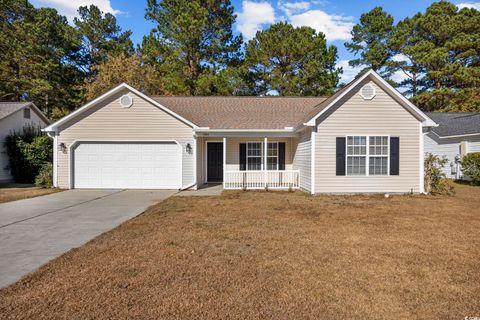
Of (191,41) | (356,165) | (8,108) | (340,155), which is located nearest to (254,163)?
(340,155)

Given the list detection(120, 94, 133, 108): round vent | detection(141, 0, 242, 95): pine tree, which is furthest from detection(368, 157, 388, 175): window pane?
detection(141, 0, 242, 95): pine tree

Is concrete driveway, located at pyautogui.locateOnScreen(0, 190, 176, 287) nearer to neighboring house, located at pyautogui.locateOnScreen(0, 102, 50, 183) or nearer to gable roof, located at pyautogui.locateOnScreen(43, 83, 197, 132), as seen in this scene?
gable roof, located at pyautogui.locateOnScreen(43, 83, 197, 132)

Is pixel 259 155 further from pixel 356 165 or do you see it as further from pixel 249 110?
pixel 356 165

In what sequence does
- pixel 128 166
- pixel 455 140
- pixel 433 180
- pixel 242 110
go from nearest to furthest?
pixel 433 180
pixel 128 166
pixel 242 110
pixel 455 140

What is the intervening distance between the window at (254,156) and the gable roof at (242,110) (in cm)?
117

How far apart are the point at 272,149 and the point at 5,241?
11287mm

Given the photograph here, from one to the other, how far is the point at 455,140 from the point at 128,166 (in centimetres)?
1851

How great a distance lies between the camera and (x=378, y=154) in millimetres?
12172

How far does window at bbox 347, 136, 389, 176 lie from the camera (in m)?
12.1

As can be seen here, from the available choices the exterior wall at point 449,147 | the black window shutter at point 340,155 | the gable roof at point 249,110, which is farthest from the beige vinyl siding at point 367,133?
the exterior wall at point 449,147

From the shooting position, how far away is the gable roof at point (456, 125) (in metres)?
17.3

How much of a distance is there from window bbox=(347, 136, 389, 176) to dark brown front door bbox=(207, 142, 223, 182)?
647cm

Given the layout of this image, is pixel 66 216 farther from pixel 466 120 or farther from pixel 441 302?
pixel 466 120

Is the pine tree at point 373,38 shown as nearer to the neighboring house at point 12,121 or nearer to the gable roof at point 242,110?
the gable roof at point 242,110
